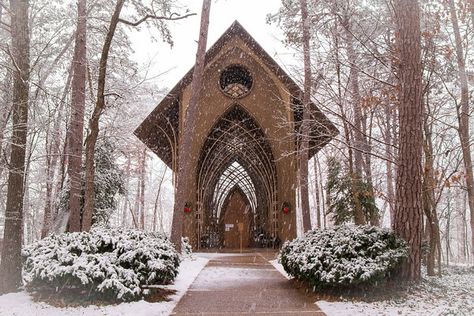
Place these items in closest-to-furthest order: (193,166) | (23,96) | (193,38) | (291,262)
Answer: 1. (23,96)
2. (291,262)
3. (193,38)
4. (193,166)

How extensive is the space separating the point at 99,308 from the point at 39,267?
1232 mm

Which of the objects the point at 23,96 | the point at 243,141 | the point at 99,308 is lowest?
the point at 99,308

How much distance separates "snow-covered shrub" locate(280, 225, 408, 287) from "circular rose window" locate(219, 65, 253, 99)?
11280 millimetres

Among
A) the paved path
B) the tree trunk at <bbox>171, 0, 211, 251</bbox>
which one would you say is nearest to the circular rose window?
the tree trunk at <bbox>171, 0, 211, 251</bbox>

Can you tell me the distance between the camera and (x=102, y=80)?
29.0 feet

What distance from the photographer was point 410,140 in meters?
7.53

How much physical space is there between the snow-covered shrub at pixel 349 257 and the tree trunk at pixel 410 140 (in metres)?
0.32

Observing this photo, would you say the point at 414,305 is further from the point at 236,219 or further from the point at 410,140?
the point at 236,219

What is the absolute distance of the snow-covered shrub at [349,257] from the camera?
6.78 m

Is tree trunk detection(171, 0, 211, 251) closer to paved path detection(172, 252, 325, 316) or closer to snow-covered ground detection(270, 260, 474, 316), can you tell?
paved path detection(172, 252, 325, 316)

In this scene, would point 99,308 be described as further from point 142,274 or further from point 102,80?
point 102,80

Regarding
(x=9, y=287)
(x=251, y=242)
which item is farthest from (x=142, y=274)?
(x=251, y=242)

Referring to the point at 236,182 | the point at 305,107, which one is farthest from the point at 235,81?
the point at 305,107

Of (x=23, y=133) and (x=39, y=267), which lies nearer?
(x=39, y=267)
